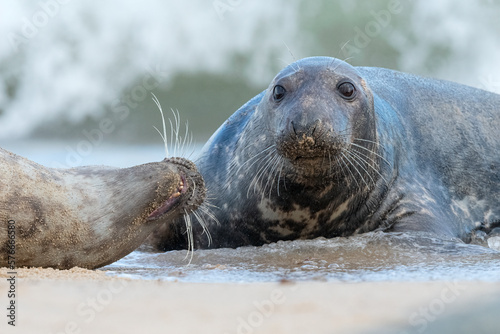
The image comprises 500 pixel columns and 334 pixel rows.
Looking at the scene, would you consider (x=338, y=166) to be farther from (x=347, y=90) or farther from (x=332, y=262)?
(x=332, y=262)

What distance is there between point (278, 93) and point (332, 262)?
1.36 metres

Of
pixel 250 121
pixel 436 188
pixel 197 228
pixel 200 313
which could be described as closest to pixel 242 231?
pixel 197 228

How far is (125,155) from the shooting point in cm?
1245

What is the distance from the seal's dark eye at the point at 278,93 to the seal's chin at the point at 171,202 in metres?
1.39

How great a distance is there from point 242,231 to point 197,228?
1.05 feet

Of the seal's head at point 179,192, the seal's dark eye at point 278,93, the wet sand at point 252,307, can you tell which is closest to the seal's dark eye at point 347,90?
the seal's dark eye at point 278,93

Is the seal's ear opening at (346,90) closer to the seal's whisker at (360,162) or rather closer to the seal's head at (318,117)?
the seal's head at (318,117)

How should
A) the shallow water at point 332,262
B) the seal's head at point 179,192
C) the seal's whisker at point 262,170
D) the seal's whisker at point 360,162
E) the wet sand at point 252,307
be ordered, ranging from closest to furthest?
the wet sand at point 252,307
the shallow water at point 332,262
the seal's head at point 179,192
the seal's whisker at point 360,162
the seal's whisker at point 262,170

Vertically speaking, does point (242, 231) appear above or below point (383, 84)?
below

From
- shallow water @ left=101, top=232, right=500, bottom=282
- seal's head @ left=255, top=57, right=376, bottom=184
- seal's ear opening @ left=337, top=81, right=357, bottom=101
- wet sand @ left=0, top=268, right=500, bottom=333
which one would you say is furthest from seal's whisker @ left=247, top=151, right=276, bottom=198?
wet sand @ left=0, top=268, right=500, bottom=333

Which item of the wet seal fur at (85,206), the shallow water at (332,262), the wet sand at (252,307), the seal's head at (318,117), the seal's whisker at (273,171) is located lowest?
the wet sand at (252,307)

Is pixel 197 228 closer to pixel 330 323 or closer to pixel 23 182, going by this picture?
pixel 23 182

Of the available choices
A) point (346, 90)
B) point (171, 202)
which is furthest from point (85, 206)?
point (346, 90)

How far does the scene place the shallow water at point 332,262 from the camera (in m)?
3.77
